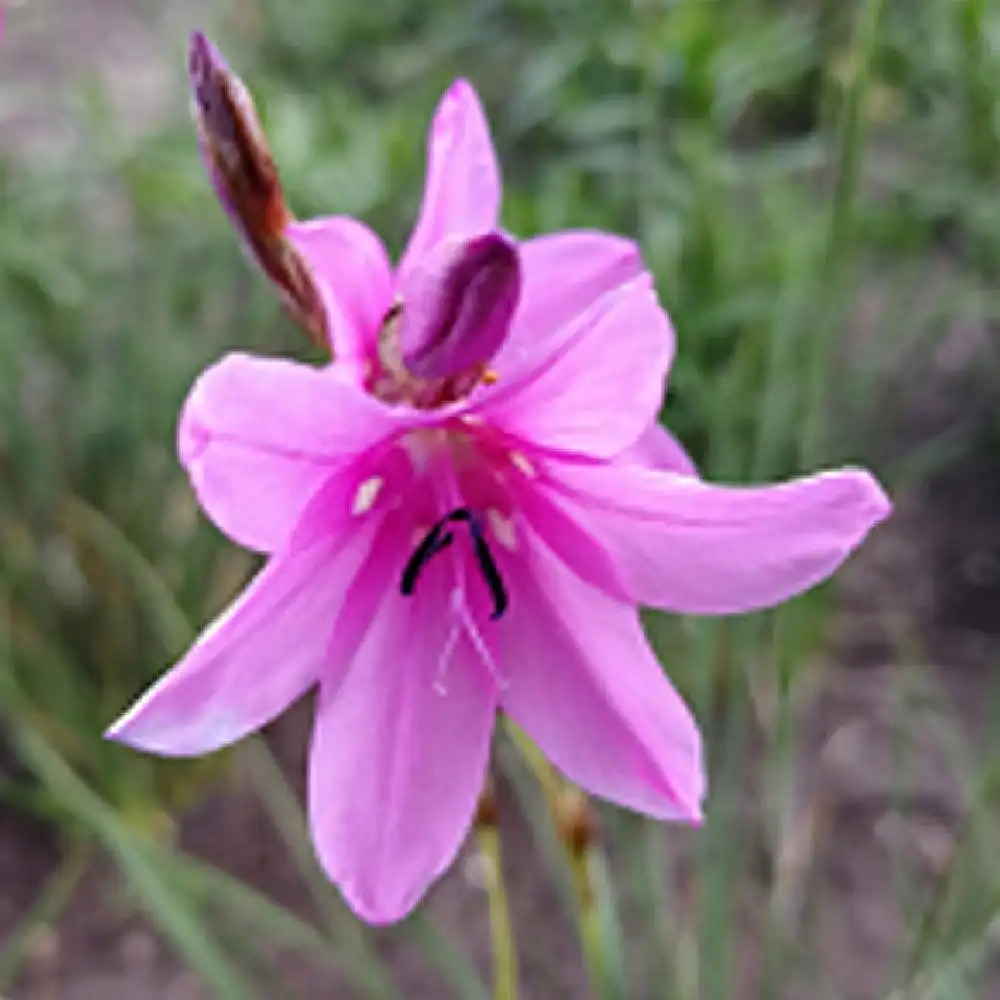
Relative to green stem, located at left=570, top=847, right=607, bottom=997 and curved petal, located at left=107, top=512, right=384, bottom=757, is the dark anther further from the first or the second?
green stem, located at left=570, top=847, right=607, bottom=997

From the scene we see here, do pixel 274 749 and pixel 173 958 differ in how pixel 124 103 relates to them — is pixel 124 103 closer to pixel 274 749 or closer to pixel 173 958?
pixel 274 749

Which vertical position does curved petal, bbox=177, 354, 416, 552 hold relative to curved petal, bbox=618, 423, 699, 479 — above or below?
above

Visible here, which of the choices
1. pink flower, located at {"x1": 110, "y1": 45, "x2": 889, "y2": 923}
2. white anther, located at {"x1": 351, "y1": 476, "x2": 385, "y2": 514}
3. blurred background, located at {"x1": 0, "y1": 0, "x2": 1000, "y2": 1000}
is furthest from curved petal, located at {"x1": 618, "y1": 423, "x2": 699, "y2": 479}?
blurred background, located at {"x1": 0, "y1": 0, "x2": 1000, "y2": 1000}

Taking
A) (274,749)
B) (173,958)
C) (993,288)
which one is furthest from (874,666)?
(173,958)

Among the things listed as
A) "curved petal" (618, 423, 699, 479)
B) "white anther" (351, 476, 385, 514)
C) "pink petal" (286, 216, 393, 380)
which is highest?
"pink petal" (286, 216, 393, 380)

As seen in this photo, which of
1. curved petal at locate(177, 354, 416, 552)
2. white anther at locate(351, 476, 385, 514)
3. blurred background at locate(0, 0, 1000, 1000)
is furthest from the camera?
blurred background at locate(0, 0, 1000, 1000)

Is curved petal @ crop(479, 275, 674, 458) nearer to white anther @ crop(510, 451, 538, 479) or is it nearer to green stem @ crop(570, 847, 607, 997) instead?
white anther @ crop(510, 451, 538, 479)

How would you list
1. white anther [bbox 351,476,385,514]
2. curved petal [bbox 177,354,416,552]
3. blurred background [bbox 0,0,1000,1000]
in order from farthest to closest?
blurred background [bbox 0,0,1000,1000] → white anther [bbox 351,476,385,514] → curved petal [bbox 177,354,416,552]

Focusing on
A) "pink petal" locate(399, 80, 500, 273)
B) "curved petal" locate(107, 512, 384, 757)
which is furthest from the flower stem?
"pink petal" locate(399, 80, 500, 273)

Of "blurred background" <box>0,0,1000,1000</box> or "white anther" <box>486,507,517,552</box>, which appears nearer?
"white anther" <box>486,507,517,552</box>
